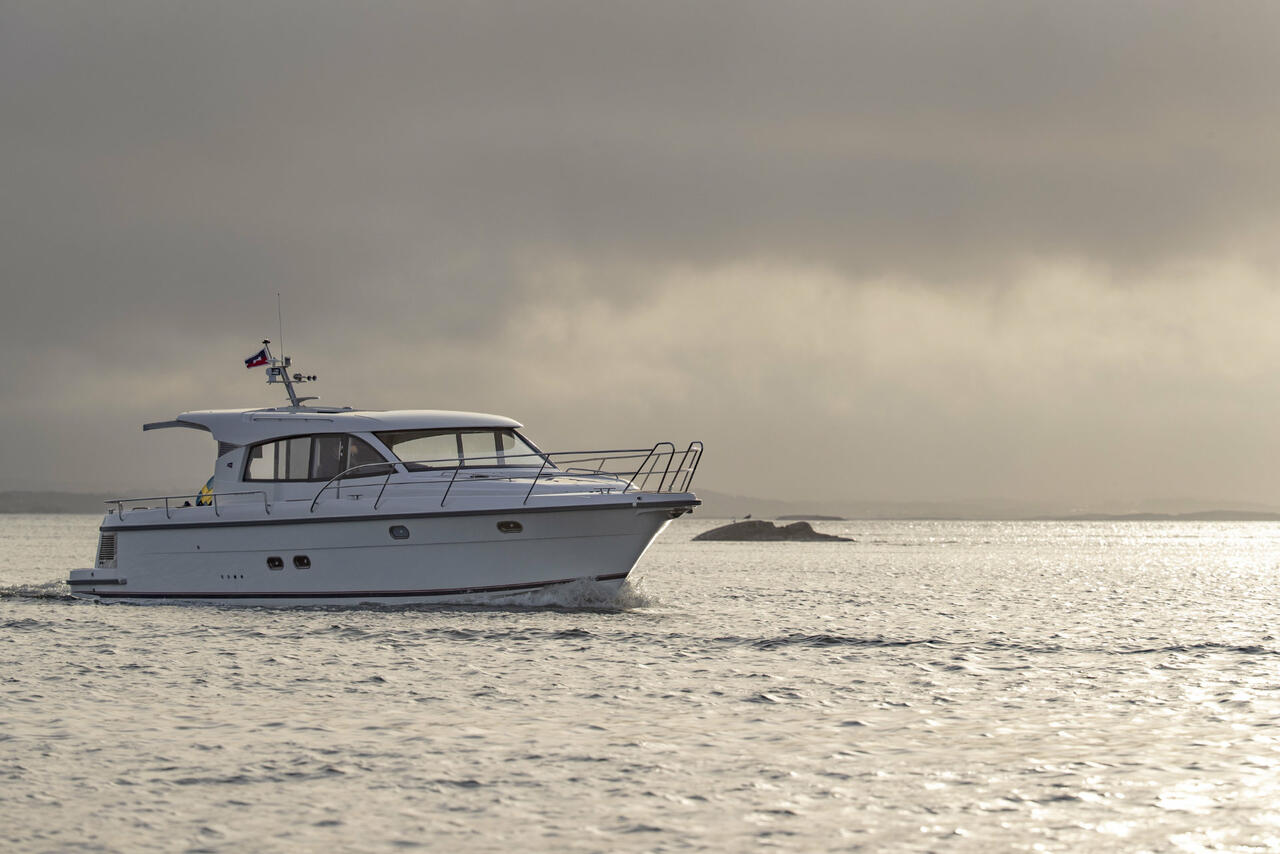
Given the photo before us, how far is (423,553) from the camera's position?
65.8ft

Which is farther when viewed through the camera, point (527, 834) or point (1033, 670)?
point (1033, 670)

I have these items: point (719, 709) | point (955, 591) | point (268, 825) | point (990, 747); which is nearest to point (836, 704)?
point (719, 709)

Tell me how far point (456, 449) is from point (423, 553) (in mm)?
2522

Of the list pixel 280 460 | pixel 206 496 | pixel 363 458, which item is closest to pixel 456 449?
pixel 363 458

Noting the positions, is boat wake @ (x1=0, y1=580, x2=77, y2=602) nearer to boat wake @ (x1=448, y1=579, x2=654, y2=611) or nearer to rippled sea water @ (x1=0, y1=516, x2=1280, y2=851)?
rippled sea water @ (x1=0, y1=516, x2=1280, y2=851)

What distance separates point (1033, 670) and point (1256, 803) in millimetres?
7118

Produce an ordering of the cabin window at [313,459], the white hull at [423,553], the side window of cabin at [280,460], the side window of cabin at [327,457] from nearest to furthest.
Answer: the white hull at [423,553] < the cabin window at [313,459] < the side window of cabin at [327,457] < the side window of cabin at [280,460]

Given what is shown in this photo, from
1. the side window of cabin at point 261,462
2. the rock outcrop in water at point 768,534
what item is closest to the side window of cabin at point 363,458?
the side window of cabin at point 261,462

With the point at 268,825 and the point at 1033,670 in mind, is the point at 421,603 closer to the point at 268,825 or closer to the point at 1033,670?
the point at 1033,670

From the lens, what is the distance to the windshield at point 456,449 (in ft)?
70.5

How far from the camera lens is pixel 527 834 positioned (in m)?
7.46

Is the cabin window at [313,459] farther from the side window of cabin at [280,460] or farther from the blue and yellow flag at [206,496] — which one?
the blue and yellow flag at [206,496]

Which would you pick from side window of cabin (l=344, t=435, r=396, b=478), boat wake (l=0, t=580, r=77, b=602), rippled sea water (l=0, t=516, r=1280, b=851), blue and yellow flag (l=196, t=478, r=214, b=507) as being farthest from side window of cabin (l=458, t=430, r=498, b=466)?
boat wake (l=0, t=580, r=77, b=602)

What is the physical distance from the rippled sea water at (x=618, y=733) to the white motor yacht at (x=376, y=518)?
729 millimetres
